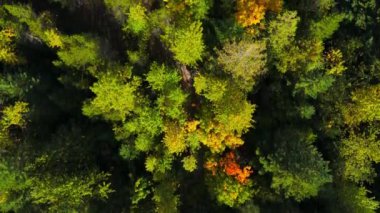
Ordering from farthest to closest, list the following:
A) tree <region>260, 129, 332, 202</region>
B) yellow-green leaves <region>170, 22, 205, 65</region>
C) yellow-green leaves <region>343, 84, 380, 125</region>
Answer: yellow-green leaves <region>343, 84, 380, 125</region>
yellow-green leaves <region>170, 22, 205, 65</region>
tree <region>260, 129, 332, 202</region>

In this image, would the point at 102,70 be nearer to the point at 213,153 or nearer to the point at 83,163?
the point at 83,163

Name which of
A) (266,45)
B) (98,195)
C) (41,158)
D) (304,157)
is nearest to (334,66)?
(266,45)

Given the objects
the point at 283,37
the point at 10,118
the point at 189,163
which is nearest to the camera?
the point at 283,37

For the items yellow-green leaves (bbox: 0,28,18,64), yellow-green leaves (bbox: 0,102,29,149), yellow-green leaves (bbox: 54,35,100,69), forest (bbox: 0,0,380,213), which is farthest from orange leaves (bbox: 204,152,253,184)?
yellow-green leaves (bbox: 0,28,18,64)

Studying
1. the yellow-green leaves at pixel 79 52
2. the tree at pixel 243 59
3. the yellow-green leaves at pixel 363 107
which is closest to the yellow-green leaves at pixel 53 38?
the yellow-green leaves at pixel 79 52

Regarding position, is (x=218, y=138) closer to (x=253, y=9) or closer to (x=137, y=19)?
(x=253, y=9)

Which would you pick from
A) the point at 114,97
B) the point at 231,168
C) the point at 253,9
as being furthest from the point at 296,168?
the point at 114,97

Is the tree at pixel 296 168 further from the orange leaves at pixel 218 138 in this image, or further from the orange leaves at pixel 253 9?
the orange leaves at pixel 253 9

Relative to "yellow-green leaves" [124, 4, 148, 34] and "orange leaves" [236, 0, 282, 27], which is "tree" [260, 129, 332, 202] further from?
"yellow-green leaves" [124, 4, 148, 34]
